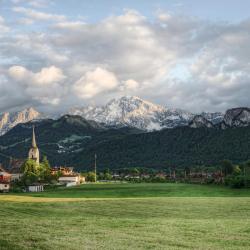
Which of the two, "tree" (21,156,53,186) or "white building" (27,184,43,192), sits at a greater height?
"tree" (21,156,53,186)

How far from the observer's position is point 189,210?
194 ft

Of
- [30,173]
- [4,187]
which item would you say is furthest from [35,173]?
[4,187]

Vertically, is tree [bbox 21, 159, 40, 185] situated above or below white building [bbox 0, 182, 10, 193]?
above

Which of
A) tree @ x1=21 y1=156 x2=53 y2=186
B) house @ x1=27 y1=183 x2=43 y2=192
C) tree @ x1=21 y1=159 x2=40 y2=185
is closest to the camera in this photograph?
house @ x1=27 y1=183 x2=43 y2=192

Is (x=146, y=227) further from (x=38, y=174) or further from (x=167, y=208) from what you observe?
(x=38, y=174)

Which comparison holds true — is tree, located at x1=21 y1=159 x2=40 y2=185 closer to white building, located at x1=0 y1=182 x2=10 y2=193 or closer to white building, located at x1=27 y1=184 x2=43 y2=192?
white building, located at x1=27 y1=184 x2=43 y2=192

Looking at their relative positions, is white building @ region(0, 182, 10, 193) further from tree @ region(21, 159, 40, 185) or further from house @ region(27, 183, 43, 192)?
tree @ region(21, 159, 40, 185)

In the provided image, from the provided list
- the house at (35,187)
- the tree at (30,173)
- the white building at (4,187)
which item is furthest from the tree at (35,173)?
the white building at (4,187)

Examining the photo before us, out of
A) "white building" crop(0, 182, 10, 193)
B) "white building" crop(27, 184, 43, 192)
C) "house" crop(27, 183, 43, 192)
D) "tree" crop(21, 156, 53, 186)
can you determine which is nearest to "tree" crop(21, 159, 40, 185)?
"tree" crop(21, 156, 53, 186)

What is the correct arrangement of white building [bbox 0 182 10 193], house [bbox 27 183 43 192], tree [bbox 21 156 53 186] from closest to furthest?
1. white building [bbox 0 182 10 193]
2. house [bbox 27 183 43 192]
3. tree [bbox 21 156 53 186]

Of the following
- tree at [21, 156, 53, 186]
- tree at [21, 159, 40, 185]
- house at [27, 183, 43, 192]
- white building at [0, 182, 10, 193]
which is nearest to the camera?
white building at [0, 182, 10, 193]

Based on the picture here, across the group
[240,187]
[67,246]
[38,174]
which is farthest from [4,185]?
[67,246]

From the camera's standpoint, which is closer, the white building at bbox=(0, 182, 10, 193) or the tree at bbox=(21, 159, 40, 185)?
the white building at bbox=(0, 182, 10, 193)

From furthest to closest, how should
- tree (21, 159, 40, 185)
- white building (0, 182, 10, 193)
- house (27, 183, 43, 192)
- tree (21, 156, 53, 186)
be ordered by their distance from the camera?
tree (21, 156, 53, 186) → tree (21, 159, 40, 185) → house (27, 183, 43, 192) → white building (0, 182, 10, 193)
